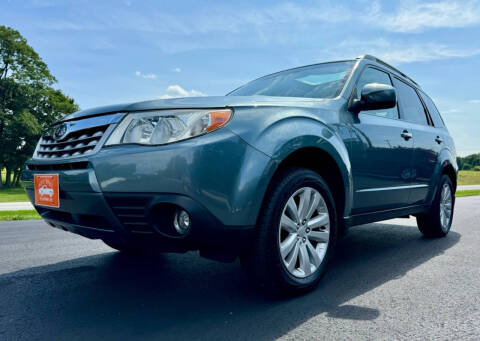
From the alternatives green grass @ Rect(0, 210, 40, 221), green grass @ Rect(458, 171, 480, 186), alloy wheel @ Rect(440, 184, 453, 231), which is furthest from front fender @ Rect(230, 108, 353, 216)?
green grass @ Rect(458, 171, 480, 186)

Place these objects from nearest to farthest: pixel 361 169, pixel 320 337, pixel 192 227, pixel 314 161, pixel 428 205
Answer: pixel 320 337, pixel 192 227, pixel 314 161, pixel 361 169, pixel 428 205

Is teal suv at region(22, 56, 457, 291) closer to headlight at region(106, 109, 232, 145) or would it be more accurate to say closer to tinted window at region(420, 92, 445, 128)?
headlight at region(106, 109, 232, 145)

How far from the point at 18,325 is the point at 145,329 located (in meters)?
0.71

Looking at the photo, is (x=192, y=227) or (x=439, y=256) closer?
(x=192, y=227)

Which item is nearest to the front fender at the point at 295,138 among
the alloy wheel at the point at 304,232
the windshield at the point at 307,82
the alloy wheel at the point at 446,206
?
the alloy wheel at the point at 304,232

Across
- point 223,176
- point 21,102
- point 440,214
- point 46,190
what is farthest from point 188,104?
point 21,102

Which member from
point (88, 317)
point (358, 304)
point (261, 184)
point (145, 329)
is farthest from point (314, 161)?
point (88, 317)

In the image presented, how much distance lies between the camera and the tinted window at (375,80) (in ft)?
10.9

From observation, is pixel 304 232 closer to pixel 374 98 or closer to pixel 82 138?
pixel 374 98

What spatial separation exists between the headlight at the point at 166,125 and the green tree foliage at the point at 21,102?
2926cm

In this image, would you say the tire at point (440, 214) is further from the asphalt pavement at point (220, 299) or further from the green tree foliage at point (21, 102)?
the green tree foliage at point (21, 102)

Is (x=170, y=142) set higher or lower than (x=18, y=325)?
higher

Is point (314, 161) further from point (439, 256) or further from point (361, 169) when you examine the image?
point (439, 256)

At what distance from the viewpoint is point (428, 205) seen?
14.3ft
